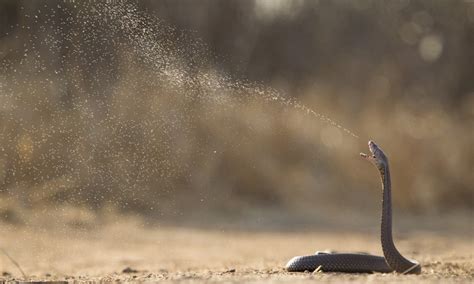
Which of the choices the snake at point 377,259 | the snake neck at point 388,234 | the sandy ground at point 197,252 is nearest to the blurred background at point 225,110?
the sandy ground at point 197,252

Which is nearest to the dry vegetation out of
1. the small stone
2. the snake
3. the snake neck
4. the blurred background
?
the blurred background

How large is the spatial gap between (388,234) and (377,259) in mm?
598

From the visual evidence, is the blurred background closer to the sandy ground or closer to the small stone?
the sandy ground

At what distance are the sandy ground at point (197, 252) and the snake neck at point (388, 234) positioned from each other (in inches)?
8.9

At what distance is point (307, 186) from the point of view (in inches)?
728

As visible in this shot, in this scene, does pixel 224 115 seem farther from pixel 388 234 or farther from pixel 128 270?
pixel 388 234

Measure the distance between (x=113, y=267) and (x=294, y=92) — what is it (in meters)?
10.8

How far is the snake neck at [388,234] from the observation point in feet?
26.1

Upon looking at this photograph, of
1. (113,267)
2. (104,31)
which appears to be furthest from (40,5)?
(113,267)

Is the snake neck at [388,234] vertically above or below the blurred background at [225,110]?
below

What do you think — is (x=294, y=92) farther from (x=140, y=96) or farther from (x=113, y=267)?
(x=113, y=267)

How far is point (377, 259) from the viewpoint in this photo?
333 inches

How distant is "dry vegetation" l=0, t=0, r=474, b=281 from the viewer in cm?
1474

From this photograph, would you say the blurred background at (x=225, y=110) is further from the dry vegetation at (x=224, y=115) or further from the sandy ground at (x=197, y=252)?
the sandy ground at (x=197, y=252)
